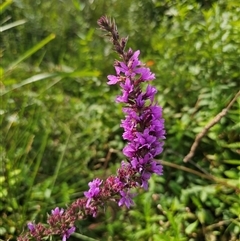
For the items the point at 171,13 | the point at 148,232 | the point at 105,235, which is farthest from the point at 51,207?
the point at 171,13

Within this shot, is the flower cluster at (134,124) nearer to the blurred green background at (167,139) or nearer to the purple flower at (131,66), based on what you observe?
the purple flower at (131,66)

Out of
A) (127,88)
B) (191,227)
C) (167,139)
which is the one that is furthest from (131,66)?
(167,139)

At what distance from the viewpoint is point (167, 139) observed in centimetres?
195

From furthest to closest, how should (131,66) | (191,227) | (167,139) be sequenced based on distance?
1. (167,139)
2. (191,227)
3. (131,66)

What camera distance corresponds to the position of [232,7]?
2055 millimetres

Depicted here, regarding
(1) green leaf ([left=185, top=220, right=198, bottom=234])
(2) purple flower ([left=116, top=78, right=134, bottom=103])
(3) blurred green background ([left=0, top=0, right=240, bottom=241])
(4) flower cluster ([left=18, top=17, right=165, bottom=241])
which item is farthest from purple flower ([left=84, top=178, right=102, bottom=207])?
(1) green leaf ([left=185, top=220, right=198, bottom=234])

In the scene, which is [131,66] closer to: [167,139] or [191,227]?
[191,227]

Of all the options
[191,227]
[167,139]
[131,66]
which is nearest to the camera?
[131,66]

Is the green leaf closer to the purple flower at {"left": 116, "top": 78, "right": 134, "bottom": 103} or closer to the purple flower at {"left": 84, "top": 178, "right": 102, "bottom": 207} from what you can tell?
the purple flower at {"left": 84, "top": 178, "right": 102, "bottom": 207}

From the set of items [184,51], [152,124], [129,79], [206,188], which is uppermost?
[129,79]

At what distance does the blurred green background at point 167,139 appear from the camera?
1.68 m

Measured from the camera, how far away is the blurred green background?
168cm

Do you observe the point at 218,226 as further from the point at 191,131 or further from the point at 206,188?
the point at 191,131

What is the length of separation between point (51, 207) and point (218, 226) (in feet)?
2.03
